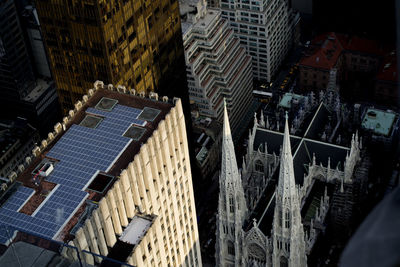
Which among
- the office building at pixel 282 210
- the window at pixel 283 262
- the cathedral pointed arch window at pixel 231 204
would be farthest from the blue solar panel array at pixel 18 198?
the window at pixel 283 262

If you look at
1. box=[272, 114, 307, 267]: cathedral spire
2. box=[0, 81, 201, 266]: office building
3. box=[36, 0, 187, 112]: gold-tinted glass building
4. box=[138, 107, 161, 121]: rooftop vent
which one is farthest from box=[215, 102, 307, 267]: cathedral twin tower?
box=[138, 107, 161, 121]: rooftop vent

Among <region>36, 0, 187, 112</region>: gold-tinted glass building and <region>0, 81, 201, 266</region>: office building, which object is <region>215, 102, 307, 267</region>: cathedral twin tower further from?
<region>0, 81, 201, 266</region>: office building

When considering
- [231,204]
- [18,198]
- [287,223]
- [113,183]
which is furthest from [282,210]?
[18,198]

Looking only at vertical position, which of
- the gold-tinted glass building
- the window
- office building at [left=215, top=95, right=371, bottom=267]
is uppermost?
the gold-tinted glass building

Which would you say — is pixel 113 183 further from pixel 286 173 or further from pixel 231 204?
pixel 231 204

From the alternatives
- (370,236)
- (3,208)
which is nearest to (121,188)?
(3,208)

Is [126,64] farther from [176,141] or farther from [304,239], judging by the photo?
[304,239]

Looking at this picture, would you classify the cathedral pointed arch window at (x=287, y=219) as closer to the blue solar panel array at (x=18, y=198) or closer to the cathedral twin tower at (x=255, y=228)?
the cathedral twin tower at (x=255, y=228)
